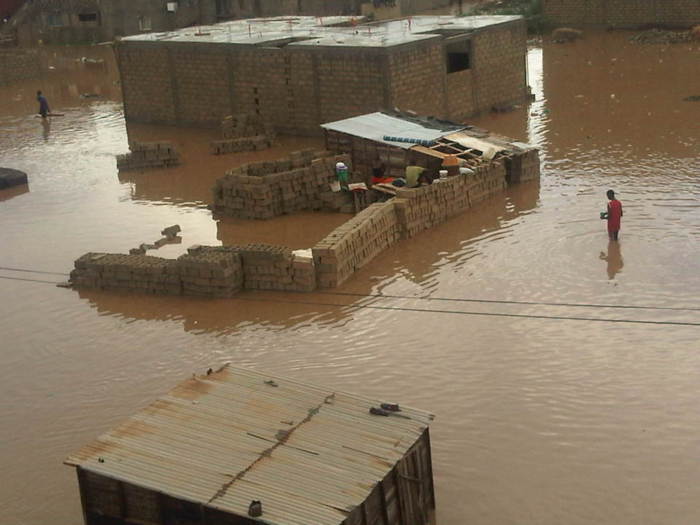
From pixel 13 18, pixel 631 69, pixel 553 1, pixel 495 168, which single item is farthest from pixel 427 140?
pixel 13 18

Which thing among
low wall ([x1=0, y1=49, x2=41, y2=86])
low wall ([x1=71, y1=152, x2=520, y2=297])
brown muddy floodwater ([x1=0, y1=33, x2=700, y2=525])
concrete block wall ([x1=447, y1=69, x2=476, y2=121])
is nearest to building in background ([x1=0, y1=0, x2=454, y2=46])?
low wall ([x1=0, y1=49, x2=41, y2=86])

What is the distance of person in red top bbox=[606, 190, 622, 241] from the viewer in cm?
1738

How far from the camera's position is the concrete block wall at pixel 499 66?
28.7 m

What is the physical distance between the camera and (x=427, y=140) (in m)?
21.4

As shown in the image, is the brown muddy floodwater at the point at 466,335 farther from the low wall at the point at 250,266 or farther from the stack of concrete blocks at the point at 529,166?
the stack of concrete blocks at the point at 529,166

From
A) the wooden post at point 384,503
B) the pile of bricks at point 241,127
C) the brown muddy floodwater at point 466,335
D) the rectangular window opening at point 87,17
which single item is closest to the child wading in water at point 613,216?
the brown muddy floodwater at point 466,335

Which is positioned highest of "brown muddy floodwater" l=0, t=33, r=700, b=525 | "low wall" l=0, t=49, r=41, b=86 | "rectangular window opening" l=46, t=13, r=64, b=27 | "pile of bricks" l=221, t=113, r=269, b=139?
"rectangular window opening" l=46, t=13, r=64, b=27

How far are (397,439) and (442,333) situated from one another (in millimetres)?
4887

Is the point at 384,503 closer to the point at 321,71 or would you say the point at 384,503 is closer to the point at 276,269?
the point at 276,269

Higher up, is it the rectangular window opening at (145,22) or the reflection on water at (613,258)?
the rectangular window opening at (145,22)

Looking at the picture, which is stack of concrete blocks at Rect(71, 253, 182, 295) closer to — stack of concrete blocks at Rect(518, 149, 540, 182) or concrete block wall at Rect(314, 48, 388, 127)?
stack of concrete blocks at Rect(518, 149, 540, 182)

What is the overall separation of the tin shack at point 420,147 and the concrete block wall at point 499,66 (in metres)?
6.23

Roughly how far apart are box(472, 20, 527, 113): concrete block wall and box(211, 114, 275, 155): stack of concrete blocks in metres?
5.97

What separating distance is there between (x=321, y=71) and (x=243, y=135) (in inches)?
112
